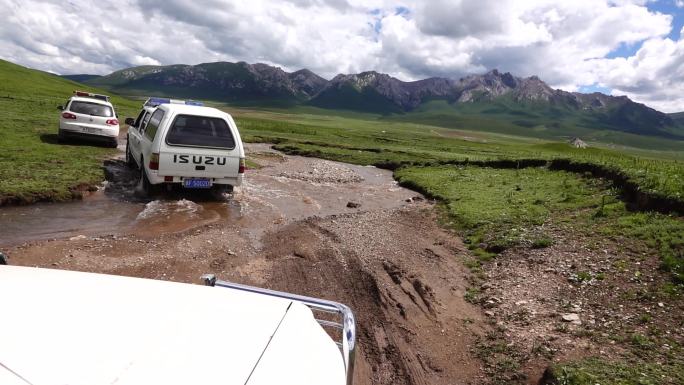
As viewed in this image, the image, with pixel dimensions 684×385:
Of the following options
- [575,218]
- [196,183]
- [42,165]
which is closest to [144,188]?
[196,183]

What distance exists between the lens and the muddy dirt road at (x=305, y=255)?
19.8 ft

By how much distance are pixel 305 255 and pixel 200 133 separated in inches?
210

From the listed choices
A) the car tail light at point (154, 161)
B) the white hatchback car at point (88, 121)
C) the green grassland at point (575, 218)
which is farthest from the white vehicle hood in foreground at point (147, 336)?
the white hatchback car at point (88, 121)

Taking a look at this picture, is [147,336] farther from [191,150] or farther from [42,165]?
[42,165]

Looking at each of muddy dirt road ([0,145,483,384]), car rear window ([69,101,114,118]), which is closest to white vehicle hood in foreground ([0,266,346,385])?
muddy dirt road ([0,145,483,384])

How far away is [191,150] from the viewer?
38.6ft

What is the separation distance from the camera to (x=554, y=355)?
5.79m

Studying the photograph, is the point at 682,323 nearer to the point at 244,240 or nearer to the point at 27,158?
the point at 244,240

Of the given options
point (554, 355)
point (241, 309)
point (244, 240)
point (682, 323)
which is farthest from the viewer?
point (244, 240)

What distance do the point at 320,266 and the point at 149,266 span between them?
303 cm

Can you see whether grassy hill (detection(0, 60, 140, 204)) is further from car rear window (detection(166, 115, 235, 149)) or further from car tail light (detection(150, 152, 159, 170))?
car rear window (detection(166, 115, 235, 149))

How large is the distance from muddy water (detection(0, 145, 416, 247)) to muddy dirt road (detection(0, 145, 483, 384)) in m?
0.05

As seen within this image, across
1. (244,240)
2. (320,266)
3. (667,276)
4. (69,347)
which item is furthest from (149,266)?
(667,276)

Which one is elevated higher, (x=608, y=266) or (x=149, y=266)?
(x=608, y=266)
